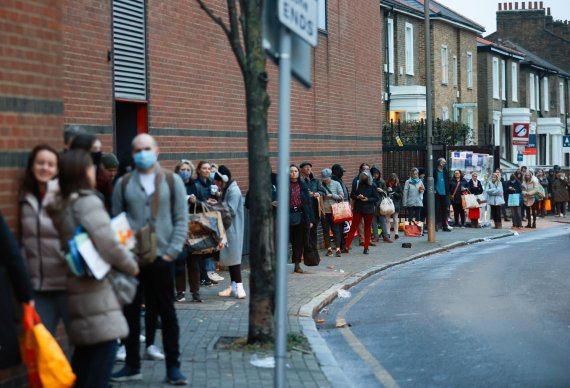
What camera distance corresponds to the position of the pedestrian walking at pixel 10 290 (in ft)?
19.7

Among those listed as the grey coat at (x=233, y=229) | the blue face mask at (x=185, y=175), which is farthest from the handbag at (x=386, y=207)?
the blue face mask at (x=185, y=175)

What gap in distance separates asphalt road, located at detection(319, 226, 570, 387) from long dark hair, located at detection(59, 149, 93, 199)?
3.34 m

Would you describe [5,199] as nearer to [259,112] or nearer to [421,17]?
[259,112]

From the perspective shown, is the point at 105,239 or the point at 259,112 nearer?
the point at 105,239

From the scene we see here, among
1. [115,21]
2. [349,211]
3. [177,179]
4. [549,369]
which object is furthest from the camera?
[349,211]

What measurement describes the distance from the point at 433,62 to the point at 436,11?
2.34 meters

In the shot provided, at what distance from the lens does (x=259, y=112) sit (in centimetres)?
993

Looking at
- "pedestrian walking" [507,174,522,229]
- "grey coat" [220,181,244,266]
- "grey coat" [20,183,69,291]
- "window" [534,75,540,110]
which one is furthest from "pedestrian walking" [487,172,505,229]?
"window" [534,75,540,110]

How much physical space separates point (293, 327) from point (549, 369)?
3138mm

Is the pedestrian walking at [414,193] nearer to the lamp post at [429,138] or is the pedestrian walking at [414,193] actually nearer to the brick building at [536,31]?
the lamp post at [429,138]

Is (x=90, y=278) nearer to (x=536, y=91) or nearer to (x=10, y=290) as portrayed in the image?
(x=10, y=290)

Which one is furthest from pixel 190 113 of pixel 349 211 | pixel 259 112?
pixel 259 112

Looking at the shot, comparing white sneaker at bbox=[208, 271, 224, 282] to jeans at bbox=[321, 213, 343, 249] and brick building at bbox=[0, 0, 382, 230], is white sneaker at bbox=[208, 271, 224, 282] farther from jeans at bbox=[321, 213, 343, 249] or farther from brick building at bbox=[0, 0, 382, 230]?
jeans at bbox=[321, 213, 343, 249]

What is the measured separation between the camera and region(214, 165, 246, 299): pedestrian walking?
13152 mm
